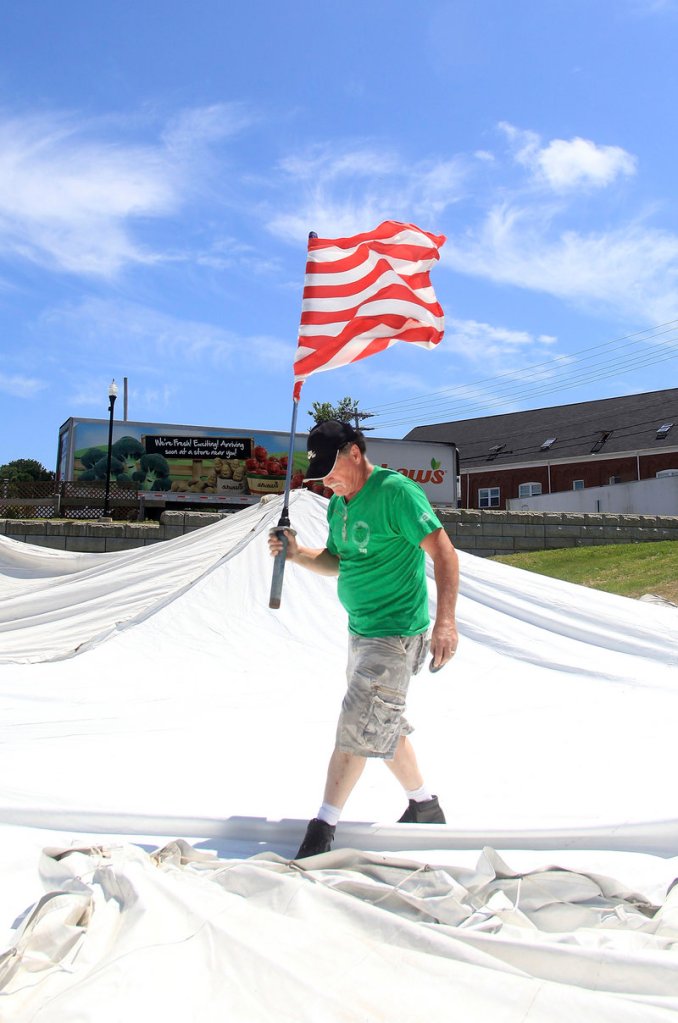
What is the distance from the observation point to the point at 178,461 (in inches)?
866

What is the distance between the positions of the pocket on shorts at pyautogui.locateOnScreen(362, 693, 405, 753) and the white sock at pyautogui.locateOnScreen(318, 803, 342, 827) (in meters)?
0.23

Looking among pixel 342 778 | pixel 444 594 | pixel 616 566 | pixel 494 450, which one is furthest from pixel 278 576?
pixel 494 450

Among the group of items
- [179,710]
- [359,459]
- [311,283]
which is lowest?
[179,710]

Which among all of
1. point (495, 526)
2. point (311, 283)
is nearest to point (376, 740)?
point (311, 283)

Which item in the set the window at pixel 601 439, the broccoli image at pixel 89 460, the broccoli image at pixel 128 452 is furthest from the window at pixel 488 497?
the broccoli image at pixel 89 460

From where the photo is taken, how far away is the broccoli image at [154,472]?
Result: 850 inches

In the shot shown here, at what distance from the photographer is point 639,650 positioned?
6.21 meters

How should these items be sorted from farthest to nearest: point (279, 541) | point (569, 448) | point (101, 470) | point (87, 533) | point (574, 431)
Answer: point (574, 431) < point (569, 448) < point (101, 470) < point (87, 533) < point (279, 541)

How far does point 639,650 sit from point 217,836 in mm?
4325

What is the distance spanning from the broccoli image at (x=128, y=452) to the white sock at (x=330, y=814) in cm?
1961

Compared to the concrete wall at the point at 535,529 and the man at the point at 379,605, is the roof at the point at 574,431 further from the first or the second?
the man at the point at 379,605

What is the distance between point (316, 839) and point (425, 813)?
46 cm

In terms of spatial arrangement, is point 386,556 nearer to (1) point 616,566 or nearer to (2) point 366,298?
(2) point 366,298

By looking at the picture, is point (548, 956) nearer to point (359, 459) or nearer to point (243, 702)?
point (359, 459)
